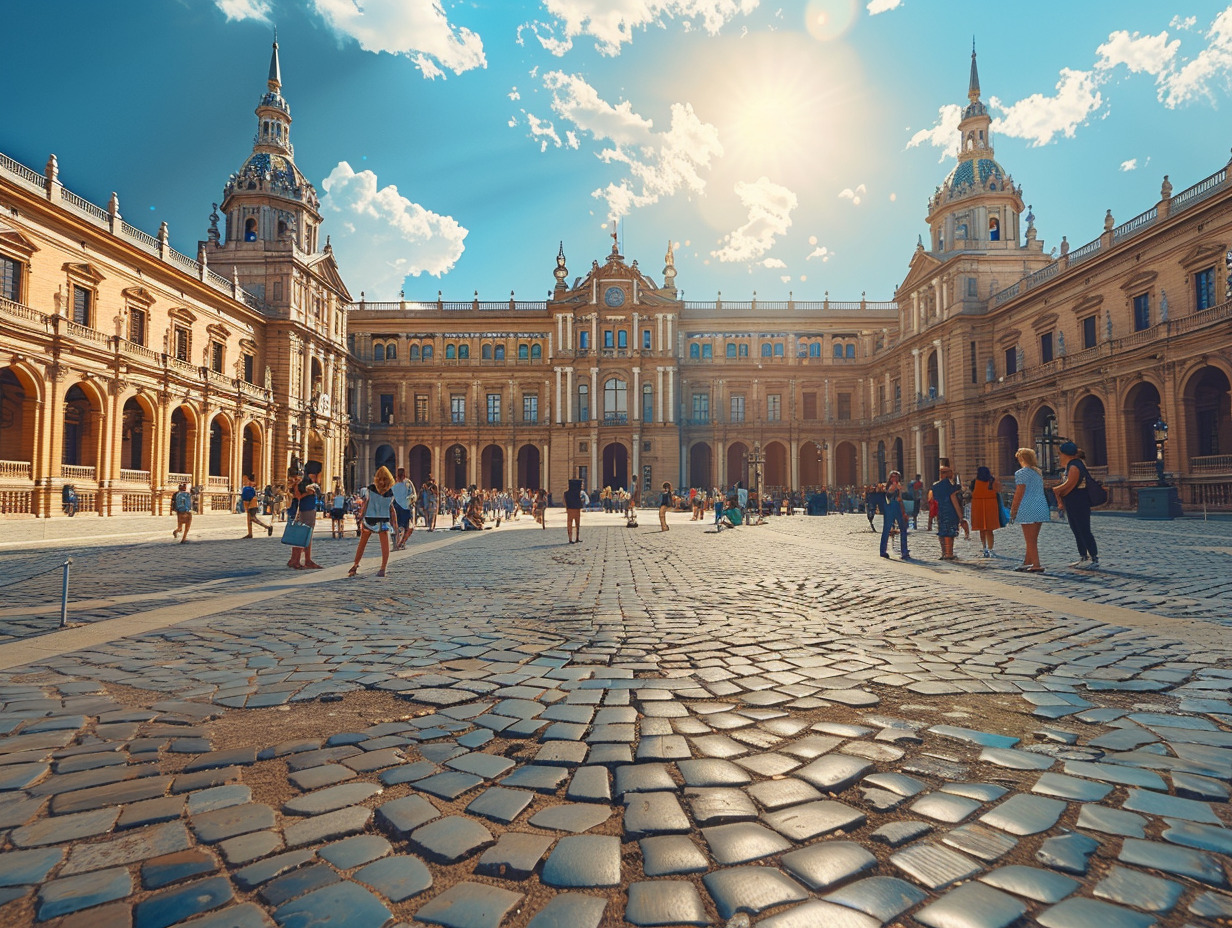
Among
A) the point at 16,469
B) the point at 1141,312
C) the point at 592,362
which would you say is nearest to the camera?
the point at 16,469

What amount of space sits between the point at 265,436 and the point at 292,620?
3317 centimetres

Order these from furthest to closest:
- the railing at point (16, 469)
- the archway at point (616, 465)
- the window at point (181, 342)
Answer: the archway at point (616, 465) → the window at point (181, 342) → the railing at point (16, 469)

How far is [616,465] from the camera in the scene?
163 ft

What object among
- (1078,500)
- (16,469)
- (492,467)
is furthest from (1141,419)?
(492,467)

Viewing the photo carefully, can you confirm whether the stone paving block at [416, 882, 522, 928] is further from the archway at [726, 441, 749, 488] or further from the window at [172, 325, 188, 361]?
the archway at [726, 441, 749, 488]

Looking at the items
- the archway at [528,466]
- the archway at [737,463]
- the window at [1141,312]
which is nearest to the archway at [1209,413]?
the window at [1141,312]

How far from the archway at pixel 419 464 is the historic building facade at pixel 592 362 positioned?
0.57 ft

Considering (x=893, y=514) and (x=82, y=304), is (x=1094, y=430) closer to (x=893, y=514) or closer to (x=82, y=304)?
(x=893, y=514)

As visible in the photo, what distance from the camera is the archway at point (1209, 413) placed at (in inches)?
880

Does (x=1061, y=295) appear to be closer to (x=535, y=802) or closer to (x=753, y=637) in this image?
(x=753, y=637)

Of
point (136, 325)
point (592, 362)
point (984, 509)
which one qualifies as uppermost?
point (592, 362)

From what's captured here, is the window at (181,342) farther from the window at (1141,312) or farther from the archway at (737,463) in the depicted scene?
the window at (1141,312)

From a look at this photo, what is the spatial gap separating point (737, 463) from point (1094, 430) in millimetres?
25355

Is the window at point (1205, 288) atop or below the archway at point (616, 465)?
atop
